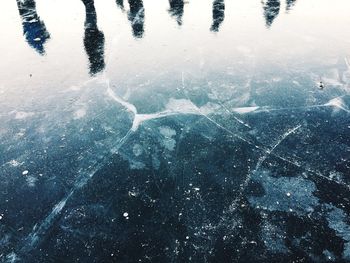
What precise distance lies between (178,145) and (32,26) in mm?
7256

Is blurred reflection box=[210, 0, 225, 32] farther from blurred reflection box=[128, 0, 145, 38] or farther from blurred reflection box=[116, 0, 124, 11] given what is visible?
blurred reflection box=[116, 0, 124, 11]

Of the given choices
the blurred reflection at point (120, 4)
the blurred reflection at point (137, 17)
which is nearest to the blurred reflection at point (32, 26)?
the blurred reflection at point (137, 17)

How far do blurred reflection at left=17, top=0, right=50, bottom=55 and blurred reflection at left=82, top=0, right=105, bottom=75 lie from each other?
1143 mm

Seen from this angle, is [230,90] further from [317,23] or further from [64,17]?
[64,17]

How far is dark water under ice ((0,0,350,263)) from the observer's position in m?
3.69

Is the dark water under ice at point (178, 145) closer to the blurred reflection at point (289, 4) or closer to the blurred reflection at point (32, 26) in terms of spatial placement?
the blurred reflection at point (32, 26)

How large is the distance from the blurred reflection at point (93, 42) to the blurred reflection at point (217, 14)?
3.11 metres

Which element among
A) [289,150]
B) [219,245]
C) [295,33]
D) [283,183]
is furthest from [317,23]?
[219,245]

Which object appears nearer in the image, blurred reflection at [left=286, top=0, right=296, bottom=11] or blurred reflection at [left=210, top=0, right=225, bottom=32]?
blurred reflection at [left=210, top=0, right=225, bottom=32]

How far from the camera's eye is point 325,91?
5961mm

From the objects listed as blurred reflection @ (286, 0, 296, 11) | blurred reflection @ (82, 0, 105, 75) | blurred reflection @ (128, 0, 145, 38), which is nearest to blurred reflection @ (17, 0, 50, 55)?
blurred reflection @ (82, 0, 105, 75)

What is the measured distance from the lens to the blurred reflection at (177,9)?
380 inches

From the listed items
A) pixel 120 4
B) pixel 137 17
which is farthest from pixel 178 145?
pixel 120 4

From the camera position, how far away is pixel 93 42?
8344 millimetres
